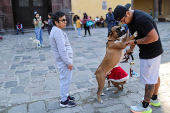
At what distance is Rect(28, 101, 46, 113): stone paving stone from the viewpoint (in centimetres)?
317

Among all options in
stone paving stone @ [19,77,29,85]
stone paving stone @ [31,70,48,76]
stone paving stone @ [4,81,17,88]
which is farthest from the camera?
stone paving stone @ [31,70,48,76]

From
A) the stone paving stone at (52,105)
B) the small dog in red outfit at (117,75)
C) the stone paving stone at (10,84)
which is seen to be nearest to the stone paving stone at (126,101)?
the small dog in red outfit at (117,75)

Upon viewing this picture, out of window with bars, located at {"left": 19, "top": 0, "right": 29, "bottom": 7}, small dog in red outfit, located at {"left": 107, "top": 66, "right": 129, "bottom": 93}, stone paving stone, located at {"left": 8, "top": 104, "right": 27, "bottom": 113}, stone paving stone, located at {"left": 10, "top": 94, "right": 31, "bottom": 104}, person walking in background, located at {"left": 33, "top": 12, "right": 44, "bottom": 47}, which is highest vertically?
window with bars, located at {"left": 19, "top": 0, "right": 29, "bottom": 7}

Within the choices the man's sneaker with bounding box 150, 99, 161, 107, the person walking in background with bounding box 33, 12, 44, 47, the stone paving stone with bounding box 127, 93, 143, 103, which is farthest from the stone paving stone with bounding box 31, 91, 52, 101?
the person walking in background with bounding box 33, 12, 44, 47

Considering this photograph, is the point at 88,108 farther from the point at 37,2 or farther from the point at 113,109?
the point at 37,2

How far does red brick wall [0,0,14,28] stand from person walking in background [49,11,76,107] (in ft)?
45.4

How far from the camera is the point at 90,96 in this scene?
12.0 ft

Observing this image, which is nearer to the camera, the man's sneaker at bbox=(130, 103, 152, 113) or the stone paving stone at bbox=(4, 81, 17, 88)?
the man's sneaker at bbox=(130, 103, 152, 113)

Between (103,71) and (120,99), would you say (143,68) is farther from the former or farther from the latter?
(120,99)

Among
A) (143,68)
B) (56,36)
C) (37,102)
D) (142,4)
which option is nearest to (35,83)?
(37,102)

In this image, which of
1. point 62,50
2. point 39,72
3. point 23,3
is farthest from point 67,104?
point 23,3

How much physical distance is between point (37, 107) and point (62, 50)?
1201 millimetres

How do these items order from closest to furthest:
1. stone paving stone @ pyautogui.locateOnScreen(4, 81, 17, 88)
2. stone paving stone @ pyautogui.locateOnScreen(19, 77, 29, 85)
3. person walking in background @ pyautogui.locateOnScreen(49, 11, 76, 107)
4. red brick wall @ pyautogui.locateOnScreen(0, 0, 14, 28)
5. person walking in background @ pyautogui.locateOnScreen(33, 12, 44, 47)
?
1. person walking in background @ pyautogui.locateOnScreen(49, 11, 76, 107)
2. stone paving stone @ pyautogui.locateOnScreen(4, 81, 17, 88)
3. stone paving stone @ pyautogui.locateOnScreen(19, 77, 29, 85)
4. person walking in background @ pyautogui.locateOnScreen(33, 12, 44, 47)
5. red brick wall @ pyautogui.locateOnScreen(0, 0, 14, 28)

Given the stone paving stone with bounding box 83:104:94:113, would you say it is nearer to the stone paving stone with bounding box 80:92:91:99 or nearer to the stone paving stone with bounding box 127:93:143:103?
the stone paving stone with bounding box 80:92:91:99
